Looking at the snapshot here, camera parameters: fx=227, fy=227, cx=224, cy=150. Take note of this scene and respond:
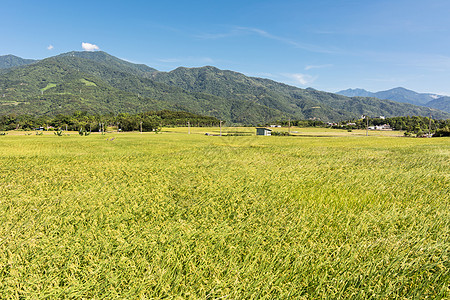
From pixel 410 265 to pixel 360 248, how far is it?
0.75 m

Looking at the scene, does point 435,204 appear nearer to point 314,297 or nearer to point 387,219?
point 387,219

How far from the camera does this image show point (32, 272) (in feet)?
12.4

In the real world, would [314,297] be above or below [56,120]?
below

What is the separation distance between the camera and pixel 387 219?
19.6 ft

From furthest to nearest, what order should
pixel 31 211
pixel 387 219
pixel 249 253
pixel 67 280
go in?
1. pixel 31 211
2. pixel 387 219
3. pixel 249 253
4. pixel 67 280

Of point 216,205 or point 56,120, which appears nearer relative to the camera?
point 216,205

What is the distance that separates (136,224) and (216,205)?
95.9 inches

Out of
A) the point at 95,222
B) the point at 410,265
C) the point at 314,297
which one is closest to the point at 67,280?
the point at 95,222

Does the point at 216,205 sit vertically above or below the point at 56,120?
below

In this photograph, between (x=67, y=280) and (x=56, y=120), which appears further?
(x=56, y=120)

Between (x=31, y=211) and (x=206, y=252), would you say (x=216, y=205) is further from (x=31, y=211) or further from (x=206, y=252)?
(x=31, y=211)

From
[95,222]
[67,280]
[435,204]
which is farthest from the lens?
[435,204]

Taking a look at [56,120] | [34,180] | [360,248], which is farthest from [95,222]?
[56,120]

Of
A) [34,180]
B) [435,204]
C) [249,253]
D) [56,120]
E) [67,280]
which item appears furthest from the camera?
[56,120]
